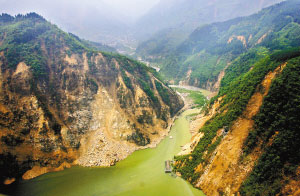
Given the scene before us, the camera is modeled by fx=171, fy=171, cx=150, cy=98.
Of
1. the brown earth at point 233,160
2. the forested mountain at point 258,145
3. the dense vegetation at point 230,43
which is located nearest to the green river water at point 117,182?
the brown earth at point 233,160

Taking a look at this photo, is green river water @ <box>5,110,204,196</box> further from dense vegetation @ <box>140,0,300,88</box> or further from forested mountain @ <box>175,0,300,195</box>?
dense vegetation @ <box>140,0,300,88</box>

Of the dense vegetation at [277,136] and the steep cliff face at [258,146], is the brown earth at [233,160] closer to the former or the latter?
the steep cliff face at [258,146]

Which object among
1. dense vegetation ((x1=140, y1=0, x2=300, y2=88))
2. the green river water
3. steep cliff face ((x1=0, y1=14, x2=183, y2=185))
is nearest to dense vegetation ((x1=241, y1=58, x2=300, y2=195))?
the green river water

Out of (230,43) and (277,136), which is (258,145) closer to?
(277,136)

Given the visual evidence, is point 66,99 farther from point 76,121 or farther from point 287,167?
point 287,167

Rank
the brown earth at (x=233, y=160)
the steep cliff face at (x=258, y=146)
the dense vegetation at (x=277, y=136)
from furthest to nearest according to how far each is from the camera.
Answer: the brown earth at (x=233, y=160) < the steep cliff face at (x=258, y=146) < the dense vegetation at (x=277, y=136)

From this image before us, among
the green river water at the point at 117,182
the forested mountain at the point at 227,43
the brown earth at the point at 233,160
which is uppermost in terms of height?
the forested mountain at the point at 227,43

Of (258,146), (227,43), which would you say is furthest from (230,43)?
(258,146)
